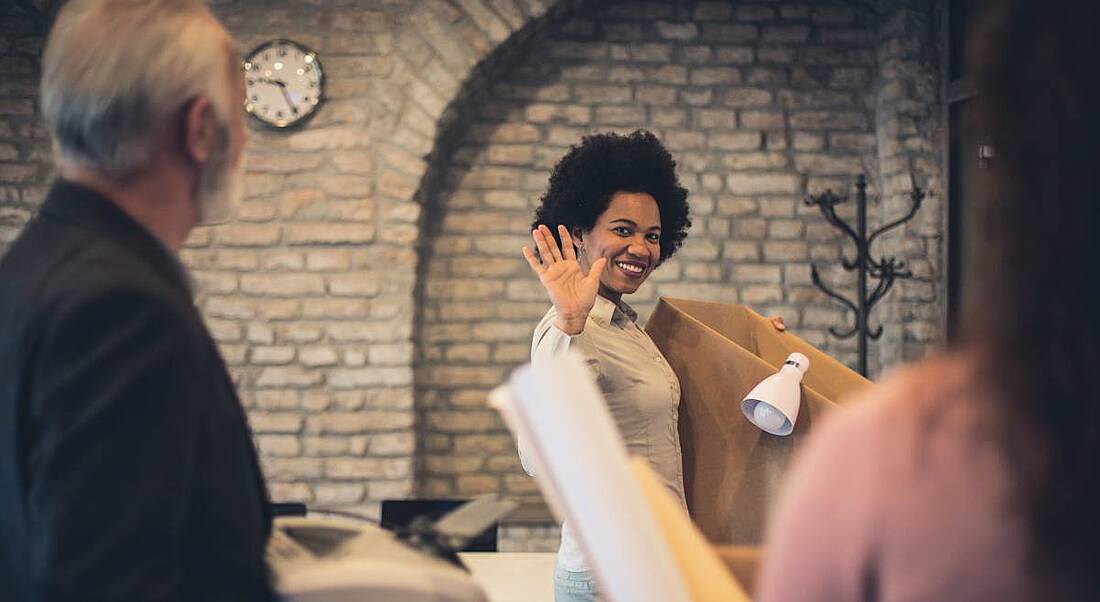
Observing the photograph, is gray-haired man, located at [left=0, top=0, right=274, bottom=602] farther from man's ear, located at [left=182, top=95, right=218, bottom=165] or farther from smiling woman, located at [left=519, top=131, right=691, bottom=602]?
smiling woman, located at [left=519, top=131, right=691, bottom=602]

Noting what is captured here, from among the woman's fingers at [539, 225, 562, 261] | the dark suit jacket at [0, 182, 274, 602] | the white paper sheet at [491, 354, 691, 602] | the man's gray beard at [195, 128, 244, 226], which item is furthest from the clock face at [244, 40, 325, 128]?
Answer: the white paper sheet at [491, 354, 691, 602]

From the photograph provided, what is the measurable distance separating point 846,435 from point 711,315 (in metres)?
1.76

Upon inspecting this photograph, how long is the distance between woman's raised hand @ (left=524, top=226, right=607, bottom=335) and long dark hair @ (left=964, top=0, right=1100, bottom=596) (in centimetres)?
150

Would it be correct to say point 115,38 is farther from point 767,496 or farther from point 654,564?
point 767,496

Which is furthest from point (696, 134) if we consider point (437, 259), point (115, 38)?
point (115, 38)

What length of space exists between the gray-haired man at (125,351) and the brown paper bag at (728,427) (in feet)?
3.89

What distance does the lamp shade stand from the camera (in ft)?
6.20

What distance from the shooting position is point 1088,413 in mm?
516

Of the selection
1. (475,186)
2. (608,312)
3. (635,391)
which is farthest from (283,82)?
(635,391)

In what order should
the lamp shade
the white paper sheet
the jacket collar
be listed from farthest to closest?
the lamp shade, the jacket collar, the white paper sheet

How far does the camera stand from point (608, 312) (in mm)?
2209

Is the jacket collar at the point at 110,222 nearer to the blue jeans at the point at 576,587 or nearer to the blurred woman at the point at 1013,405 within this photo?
the blurred woman at the point at 1013,405

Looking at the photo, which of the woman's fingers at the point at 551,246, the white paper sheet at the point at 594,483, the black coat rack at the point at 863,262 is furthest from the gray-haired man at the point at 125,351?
the black coat rack at the point at 863,262

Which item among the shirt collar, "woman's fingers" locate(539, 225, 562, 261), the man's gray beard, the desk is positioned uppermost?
the man's gray beard
